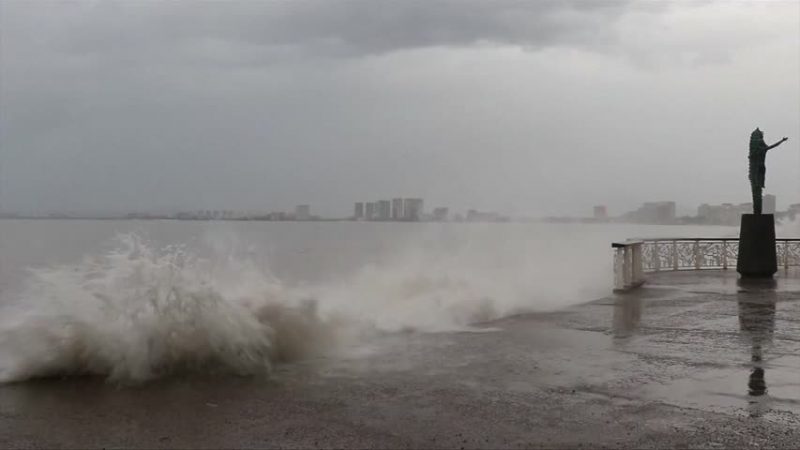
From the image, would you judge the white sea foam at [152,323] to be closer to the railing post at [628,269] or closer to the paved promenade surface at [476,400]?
the paved promenade surface at [476,400]

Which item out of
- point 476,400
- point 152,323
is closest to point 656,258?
point 476,400

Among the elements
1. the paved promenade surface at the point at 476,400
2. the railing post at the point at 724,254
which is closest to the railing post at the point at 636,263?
the railing post at the point at 724,254

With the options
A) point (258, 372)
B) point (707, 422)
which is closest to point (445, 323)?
point (258, 372)

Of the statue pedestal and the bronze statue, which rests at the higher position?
the bronze statue

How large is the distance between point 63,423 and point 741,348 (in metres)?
8.29

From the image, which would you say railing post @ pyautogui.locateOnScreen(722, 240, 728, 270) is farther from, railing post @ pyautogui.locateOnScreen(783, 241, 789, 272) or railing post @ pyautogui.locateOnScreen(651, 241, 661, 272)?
railing post @ pyautogui.locateOnScreen(651, 241, 661, 272)

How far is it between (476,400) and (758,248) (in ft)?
52.9

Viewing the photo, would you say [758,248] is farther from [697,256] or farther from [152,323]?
[152,323]

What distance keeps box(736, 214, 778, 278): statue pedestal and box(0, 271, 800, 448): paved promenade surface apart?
9675 mm

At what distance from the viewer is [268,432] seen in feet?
19.2

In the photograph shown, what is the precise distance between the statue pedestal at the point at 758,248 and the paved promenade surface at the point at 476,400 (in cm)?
967

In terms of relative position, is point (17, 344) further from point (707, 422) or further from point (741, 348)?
point (741, 348)

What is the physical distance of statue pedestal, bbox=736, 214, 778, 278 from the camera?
19.6 m

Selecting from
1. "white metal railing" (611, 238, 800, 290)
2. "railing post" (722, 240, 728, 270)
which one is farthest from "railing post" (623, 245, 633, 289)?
"railing post" (722, 240, 728, 270)
